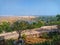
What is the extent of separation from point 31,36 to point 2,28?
568 centimetres

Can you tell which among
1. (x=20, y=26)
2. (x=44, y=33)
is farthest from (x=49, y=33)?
(x=20, y=26)

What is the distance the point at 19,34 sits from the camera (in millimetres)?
19969

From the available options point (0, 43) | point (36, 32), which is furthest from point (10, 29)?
point (0, 43)

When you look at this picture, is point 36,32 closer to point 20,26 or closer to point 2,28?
point 20,26

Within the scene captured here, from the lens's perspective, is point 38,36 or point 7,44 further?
point 38,36

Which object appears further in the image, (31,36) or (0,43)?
(31,36)

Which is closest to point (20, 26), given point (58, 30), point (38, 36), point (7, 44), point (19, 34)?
point (19, 34)

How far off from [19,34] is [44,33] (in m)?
3.42

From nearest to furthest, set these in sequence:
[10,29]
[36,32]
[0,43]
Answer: [0,43] < [36,32] < [10,29]

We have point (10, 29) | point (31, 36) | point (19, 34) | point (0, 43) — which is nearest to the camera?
point (0, 43)

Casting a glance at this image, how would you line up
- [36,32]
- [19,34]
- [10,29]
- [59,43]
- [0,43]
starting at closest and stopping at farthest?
[59,43]
[0,43]
[19,34]
[36,32]
[10,29]

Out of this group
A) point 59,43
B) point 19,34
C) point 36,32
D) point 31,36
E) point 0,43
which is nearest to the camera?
point 59,43

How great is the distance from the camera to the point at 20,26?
2041cm

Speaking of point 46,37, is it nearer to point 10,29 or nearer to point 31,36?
point 31,36
